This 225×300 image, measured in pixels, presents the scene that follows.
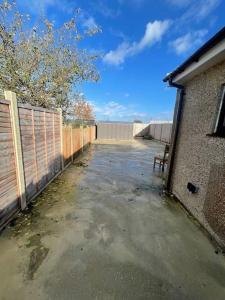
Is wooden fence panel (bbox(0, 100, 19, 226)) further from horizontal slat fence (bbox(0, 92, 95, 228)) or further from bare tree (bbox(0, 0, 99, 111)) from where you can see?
bare tree (bbox(0, 0, 99, 111))

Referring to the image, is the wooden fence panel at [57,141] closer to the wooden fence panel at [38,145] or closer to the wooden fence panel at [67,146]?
the wooden fence panel at [38,145]

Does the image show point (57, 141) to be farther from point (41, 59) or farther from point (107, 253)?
point (41, 59)

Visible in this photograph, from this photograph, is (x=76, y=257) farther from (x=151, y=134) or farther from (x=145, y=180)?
(x=151, y=134)

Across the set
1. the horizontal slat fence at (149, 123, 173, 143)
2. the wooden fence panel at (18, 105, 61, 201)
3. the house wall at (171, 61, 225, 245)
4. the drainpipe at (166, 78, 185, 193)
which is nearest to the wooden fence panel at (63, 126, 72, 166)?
the wooden fence panel at (18, 105, 61, 201)

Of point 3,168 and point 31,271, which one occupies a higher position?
point 3,168

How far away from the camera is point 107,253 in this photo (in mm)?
2451

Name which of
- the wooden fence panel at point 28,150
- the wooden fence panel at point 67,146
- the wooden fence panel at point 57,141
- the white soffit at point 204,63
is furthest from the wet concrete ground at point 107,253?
the white soffit at point 204,63

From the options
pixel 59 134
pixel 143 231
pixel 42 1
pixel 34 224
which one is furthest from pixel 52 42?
pixel 143 231

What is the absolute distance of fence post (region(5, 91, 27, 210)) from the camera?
298 cm

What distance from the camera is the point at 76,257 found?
2.35m

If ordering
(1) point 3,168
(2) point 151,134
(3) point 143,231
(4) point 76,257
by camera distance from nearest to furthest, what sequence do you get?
(4) point 76,257 → (1) point 3,168 → (3) point 143,231 → (2) point 151,134

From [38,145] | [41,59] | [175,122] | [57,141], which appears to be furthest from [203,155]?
[41,59]

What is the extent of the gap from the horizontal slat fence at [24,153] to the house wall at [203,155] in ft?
12.8

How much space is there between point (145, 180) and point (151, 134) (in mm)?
18376
